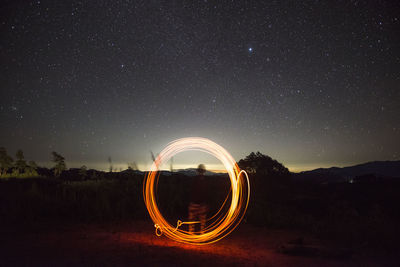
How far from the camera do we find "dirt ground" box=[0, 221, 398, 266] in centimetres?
562

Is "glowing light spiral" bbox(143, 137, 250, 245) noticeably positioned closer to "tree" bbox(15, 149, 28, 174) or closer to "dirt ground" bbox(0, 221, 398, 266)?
"dirt ground" bbox(0, 221, 398, 266)

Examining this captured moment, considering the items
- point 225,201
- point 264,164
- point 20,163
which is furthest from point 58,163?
point 264,164

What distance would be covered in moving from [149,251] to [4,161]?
52.2 ft

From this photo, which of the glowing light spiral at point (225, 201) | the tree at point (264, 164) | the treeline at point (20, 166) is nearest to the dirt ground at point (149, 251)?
the glowing light spiral at point (225, 201)

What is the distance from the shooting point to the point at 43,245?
21.8 feet

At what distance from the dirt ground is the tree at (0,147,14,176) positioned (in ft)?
36.8

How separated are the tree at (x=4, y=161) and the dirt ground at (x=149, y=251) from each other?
36.8ft

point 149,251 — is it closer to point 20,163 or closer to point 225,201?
point 225,201

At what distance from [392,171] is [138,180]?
69.7 metres

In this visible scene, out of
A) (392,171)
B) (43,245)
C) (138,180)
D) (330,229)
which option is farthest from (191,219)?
(392,171)

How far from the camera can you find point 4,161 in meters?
17.8

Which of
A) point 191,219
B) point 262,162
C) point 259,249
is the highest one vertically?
point 262,162

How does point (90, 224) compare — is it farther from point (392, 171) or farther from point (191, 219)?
point (392, 171)

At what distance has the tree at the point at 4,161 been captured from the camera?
57.5 ft
